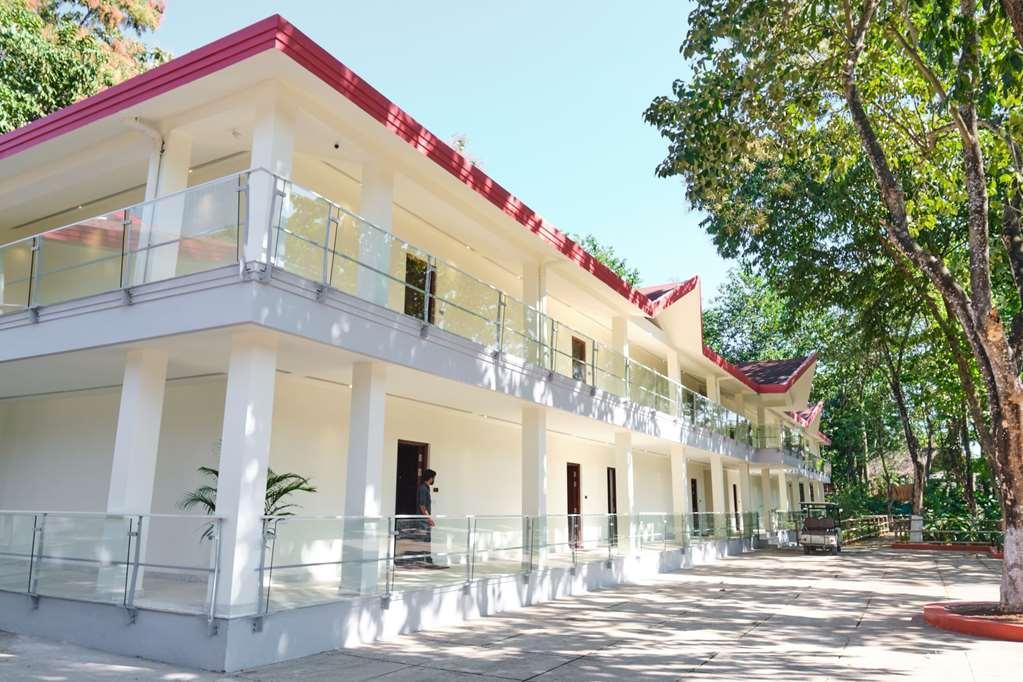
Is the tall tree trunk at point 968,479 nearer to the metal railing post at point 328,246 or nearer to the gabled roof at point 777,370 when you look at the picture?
the gabled roof at point 777,370

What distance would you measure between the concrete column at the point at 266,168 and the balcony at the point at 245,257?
0.07 feet

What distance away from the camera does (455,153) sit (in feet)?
31.9

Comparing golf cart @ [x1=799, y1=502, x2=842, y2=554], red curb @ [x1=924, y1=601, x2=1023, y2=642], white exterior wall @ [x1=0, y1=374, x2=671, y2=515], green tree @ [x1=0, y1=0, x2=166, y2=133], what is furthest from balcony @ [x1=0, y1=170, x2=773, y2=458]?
golf cart @ [x1=799, y1=502, x2=842, y2=554]

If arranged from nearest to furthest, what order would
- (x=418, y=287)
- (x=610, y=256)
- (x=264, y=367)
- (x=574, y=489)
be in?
1. (x=264, y=367)
2. (x=418, y=287)
3. (x=574, y=489)
4. (x=610, y=256)

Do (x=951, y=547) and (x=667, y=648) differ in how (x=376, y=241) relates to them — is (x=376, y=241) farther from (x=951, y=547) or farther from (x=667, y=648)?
(x=951, y=547)

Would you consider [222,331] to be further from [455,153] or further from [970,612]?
[970,612]

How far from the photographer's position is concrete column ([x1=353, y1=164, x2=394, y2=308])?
27.0 ft

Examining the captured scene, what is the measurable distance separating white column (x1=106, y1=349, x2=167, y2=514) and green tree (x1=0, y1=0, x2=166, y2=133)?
477 inches

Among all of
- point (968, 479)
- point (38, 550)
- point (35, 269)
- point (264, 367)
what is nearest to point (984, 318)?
point (264, 367)

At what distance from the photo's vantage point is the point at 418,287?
30.0 ft

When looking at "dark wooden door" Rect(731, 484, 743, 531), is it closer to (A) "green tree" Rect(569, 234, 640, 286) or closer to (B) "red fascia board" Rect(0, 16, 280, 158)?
(A) "green tree" Rect(569, 234, 640, 286)

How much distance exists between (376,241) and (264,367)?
7.06 feet

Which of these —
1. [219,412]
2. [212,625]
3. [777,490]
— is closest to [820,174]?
[219,412]

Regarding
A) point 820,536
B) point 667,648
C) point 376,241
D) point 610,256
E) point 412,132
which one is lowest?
point 667,648
